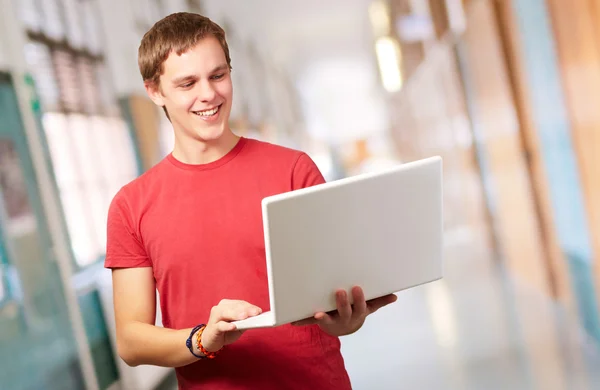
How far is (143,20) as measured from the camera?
7.96m

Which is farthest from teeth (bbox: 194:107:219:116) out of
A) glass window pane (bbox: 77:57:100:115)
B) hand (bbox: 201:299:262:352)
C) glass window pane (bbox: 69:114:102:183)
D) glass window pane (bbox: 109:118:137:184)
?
glass window pane (bbox: 109:118:137:184)

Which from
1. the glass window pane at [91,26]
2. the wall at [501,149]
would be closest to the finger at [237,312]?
the wall at [501,149]

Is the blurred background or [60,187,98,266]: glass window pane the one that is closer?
the blurred background

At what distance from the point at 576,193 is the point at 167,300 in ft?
10.9

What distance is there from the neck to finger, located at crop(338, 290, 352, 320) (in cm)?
38

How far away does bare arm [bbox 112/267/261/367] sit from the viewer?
1.42 meters

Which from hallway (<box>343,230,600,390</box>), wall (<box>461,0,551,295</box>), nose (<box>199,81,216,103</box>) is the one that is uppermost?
nose (<box>199,81,216,103</box>)

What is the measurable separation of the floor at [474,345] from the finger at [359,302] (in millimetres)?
2422

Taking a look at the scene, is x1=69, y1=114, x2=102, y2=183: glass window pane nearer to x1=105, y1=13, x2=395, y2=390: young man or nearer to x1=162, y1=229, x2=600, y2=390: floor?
x1=162, y1=229, x2=600, y2=390: floor

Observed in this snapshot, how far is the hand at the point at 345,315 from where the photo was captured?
141 centimetres

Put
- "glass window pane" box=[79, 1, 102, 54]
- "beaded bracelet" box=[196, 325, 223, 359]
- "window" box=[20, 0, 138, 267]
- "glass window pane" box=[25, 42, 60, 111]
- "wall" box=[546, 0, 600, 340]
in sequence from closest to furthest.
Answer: "beaded bracelet" box=[196, 325, 223, 359]
"wall" box=[546, 0, 600, 340]
"glass window pane" box=[25, 42, 60, 111]
"window" box=[20, 0, 138, 267]
"glass window pane" box=[79, 1, 102, 54]

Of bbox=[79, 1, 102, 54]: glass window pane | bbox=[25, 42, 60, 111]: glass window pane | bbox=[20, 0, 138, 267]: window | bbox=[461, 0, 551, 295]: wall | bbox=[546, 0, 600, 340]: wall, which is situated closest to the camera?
bbox=[546, 0, 600, 340]: wall

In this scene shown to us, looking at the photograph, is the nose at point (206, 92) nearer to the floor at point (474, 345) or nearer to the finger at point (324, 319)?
the finger at point (324, 319)

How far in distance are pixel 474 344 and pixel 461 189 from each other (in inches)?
207
